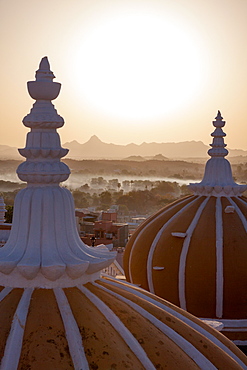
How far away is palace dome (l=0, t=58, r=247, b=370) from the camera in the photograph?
18.0 feet

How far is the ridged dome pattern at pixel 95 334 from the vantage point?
17.8 feet

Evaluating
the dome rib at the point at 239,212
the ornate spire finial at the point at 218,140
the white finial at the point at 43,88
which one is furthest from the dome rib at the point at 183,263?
the white finial at the point at 43,88

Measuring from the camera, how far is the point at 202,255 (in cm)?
1395

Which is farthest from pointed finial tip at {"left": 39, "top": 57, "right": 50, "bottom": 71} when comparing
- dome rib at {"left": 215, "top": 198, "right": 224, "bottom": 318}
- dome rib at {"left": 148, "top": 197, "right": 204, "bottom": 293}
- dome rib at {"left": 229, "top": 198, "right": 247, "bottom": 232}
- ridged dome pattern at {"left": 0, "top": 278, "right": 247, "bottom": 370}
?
dome rib at {"left": 148, "top": 197, "right": 204, "bottom": 293}

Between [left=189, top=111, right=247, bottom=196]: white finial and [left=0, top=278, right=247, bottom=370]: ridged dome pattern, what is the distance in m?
9.08

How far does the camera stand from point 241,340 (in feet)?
44.2

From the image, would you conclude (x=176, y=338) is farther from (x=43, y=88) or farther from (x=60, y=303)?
(x=43, y=88)

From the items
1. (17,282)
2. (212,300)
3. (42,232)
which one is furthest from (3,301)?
(212,300)

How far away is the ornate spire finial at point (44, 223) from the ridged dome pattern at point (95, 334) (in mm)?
166

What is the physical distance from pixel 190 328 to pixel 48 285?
1.54 metres

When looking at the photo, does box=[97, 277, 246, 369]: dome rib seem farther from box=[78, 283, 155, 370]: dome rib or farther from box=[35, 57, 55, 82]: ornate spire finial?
box=[35, 57, 55, 82]: ornate spire finial

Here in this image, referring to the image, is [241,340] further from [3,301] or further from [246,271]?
[3,301]

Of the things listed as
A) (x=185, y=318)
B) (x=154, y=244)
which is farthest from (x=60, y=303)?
(x=154, y=244)

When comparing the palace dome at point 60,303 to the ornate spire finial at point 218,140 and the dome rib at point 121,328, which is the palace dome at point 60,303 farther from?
the ornate spire finial at point 218,140
